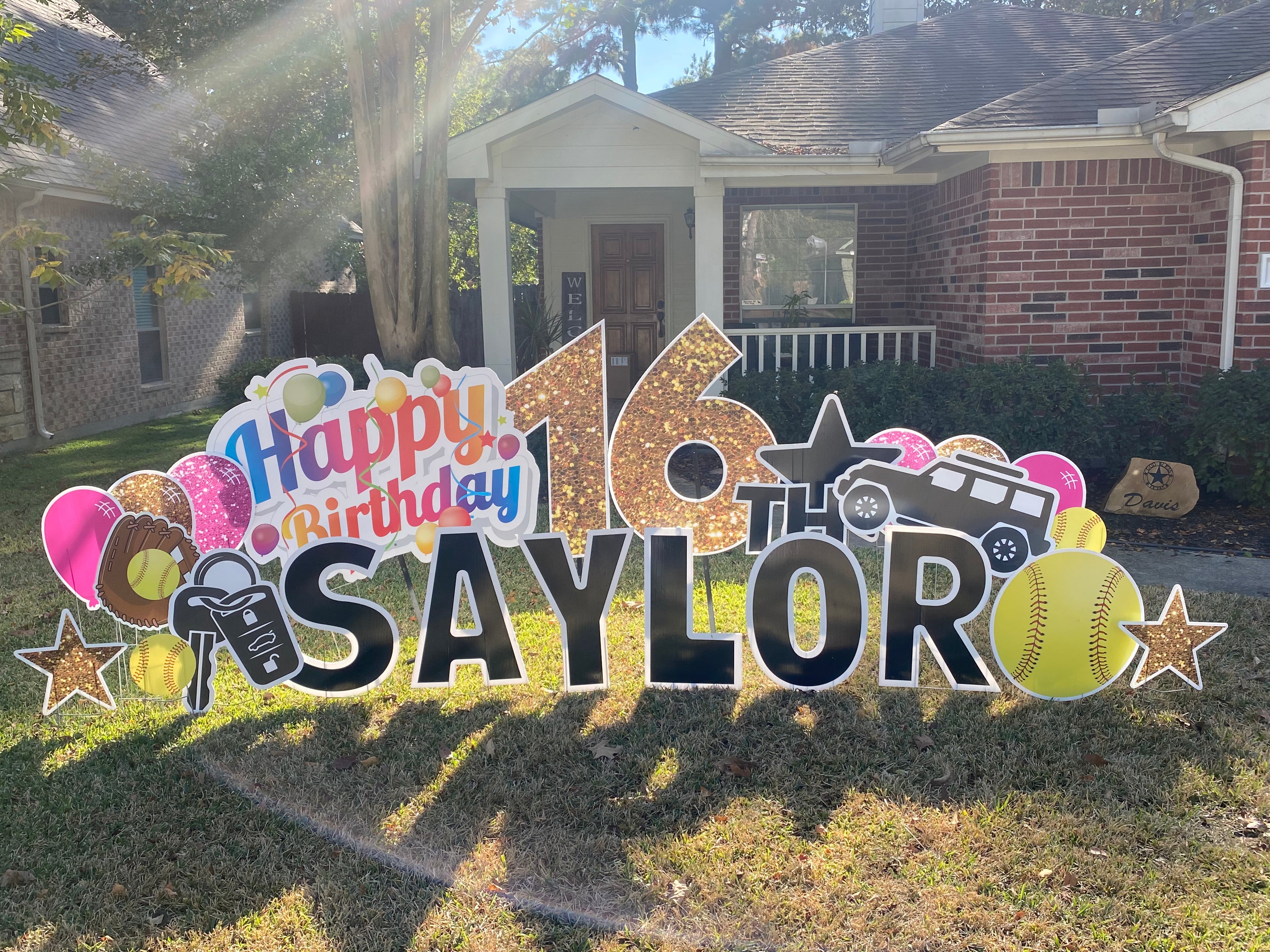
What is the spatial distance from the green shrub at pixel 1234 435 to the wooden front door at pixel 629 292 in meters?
7.38

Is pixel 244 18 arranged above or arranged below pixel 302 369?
above

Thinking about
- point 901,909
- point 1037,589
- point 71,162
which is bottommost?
point 901,909

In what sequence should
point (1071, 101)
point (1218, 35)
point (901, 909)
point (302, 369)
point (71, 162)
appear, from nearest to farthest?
point (901, 909)
point (302, 369)
point (1071, 101)
point (1218, 35)
point (71, 162)

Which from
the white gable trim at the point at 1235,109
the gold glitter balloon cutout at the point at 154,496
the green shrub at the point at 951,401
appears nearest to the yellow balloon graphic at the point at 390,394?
the gold glitter balloon cutout at the point at 154,496

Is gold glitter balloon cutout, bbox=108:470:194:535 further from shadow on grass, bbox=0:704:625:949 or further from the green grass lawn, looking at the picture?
shadow on grass, bbox=0:704:625:949

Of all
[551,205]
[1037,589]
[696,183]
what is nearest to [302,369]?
[1037,589]

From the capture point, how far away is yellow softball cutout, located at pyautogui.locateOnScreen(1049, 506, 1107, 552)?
4.61 m

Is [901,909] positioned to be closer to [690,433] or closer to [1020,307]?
[690,433]

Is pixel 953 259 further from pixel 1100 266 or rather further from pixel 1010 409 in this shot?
pixel 1010 409

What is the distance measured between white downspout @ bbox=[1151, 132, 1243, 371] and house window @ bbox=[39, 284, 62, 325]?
460 inches

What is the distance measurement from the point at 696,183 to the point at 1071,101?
3.29 meters

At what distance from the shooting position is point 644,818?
345 cm

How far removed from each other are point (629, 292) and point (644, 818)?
36.1 ft

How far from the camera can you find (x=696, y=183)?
957 cm
